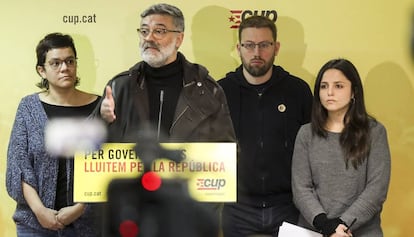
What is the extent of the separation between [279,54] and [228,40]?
25 cm

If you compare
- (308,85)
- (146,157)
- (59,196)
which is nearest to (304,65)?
(308,85)

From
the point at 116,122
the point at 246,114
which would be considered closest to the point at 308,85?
the point at 246,114

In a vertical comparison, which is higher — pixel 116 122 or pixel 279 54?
pixel 279 54

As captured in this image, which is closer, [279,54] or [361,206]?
[361,206]

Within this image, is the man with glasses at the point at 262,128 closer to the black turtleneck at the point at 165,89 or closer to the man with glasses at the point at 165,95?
the man with glasses at the point at 165,95

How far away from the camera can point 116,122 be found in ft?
8.38

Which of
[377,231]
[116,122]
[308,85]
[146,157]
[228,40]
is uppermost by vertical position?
[228,40]

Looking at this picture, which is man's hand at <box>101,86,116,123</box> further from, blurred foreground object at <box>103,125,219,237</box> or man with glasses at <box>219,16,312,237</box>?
man with glasses at <box>219,16,312,237</box>

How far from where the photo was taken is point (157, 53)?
2.57 m

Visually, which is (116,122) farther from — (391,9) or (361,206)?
(391,9)

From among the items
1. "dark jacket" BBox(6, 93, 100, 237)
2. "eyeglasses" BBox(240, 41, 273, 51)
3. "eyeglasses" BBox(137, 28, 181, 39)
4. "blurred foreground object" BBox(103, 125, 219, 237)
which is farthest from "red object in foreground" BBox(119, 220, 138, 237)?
"eyeglasses" BBox(240, 41, 273, 51)

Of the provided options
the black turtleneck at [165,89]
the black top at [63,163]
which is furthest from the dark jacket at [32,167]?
the black turtleneck at [165,89]

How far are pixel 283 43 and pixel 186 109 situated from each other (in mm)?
572

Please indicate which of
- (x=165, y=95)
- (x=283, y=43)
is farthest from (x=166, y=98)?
(x=283, y=43)
